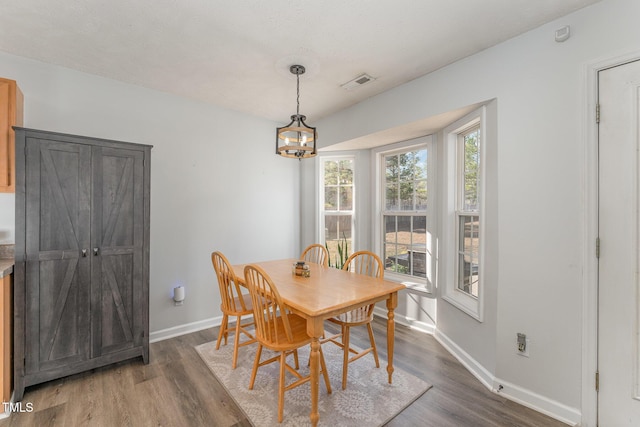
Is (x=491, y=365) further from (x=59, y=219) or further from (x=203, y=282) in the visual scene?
(x=59, y=219)

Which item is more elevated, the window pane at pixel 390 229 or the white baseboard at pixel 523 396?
the window pane at pixel 390 229

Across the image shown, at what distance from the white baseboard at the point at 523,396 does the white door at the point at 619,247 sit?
0.15 meters

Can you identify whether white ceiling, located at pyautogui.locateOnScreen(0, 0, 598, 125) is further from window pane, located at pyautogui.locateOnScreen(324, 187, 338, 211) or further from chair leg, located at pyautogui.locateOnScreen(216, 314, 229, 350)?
chair leg, located at pyautogui.locateOnScreen(216, 314, 229, 350)

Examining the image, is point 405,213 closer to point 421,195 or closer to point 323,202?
point 421,195

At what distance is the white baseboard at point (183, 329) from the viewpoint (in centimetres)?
309

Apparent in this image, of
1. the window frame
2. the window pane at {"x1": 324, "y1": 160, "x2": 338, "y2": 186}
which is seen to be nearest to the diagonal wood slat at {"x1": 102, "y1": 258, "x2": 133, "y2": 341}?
the window frame

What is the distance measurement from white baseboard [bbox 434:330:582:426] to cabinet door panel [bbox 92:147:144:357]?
2.92 meters

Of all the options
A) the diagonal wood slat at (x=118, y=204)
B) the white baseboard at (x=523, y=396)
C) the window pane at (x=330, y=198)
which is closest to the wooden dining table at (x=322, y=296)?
the white baseboard at (x=523, y=396)

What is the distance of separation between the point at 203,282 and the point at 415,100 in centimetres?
309

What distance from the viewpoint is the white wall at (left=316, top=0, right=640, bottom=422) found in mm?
1834

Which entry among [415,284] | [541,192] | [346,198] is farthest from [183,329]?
[541,192]

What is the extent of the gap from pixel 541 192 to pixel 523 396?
145cm

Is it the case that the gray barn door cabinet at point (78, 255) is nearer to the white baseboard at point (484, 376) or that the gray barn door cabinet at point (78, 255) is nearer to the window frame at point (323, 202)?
the white baseboard at point (484, 376)

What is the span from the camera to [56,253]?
87.3 inches
